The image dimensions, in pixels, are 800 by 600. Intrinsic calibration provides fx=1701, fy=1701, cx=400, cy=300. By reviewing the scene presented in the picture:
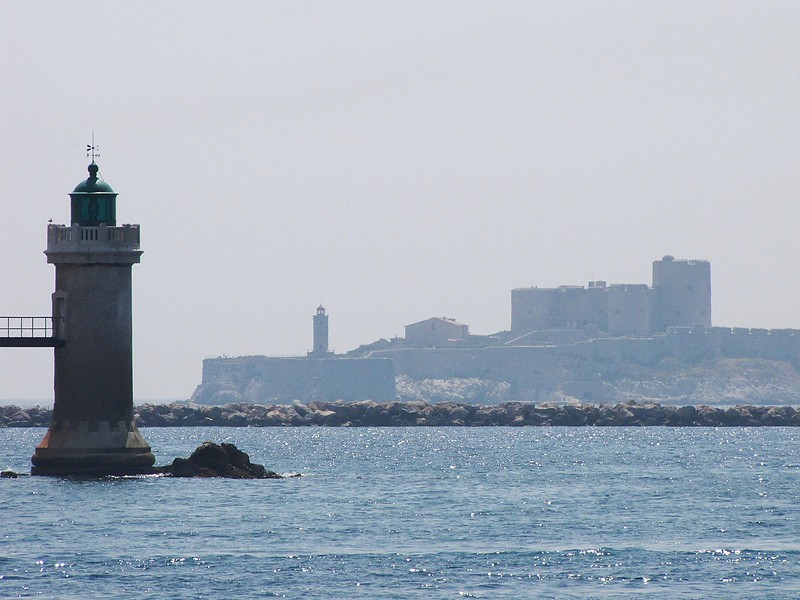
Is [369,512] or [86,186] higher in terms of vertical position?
[86,186]

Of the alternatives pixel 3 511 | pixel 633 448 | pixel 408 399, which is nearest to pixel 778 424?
pixel 633 448

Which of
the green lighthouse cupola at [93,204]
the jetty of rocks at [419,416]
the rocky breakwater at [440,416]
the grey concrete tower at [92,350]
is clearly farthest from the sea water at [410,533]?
the rocky breakwater at [440,416]

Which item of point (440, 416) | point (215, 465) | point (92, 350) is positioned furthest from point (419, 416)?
point (92, 350)

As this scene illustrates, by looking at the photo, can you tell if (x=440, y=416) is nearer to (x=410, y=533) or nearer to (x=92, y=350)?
(x=92, y=350)

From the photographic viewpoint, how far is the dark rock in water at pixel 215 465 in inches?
1610

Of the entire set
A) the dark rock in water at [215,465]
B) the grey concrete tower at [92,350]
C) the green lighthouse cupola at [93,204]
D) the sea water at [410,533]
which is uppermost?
the green lighthouse cupola at [93,204]

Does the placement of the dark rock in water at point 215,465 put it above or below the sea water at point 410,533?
above

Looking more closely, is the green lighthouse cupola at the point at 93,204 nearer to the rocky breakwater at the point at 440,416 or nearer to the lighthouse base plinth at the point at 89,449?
the lighthouse base plinth at the point at 89,449

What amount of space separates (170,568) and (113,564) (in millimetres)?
1073

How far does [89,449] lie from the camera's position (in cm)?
3812

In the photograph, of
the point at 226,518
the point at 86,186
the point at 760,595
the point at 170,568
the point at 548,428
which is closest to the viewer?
the point at 760,595

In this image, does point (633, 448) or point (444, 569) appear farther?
point (633, 448)

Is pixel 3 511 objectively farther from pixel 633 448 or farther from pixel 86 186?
pixel 633 448

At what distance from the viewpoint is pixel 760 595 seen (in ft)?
85.2
